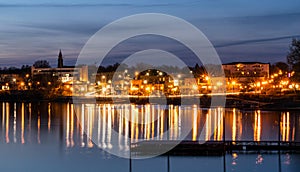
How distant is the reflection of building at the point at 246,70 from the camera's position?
54656 millimetres

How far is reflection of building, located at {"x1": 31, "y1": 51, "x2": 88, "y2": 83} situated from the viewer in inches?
2002

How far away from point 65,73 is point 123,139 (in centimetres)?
3967

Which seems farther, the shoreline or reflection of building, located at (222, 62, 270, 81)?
reflection of building, located at (222, 62, 270, 81)

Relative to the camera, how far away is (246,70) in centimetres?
5903

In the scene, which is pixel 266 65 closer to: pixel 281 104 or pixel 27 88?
pixel 27 88

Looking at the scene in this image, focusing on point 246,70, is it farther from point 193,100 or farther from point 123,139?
point 123,139

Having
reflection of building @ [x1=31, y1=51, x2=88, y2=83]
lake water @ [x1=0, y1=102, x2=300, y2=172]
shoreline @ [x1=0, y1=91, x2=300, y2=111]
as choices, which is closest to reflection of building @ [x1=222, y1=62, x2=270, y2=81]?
reflection of building @ [x1=31, y1=51, x2=88, y2=83]

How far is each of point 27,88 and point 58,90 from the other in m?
5.26

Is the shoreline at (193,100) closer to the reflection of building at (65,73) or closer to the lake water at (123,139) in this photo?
the lake water at (123,139)

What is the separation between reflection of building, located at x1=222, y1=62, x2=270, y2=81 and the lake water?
96.3 ft

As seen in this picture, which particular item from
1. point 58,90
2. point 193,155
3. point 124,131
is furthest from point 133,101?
point 193,155

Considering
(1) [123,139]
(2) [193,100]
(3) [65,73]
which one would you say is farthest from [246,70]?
(1) [123,139]

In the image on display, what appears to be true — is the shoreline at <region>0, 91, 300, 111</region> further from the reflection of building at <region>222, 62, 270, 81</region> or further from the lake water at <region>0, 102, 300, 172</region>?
the reflection of building at <region>222, 62, 270, 81</region>

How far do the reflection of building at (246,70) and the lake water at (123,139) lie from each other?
29344 mm
